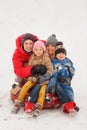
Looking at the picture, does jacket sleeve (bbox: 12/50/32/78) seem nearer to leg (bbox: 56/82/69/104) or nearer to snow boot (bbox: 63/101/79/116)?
leg (bbox: 56/82/69/104)

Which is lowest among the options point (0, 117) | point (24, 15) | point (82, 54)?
point (0, 117)

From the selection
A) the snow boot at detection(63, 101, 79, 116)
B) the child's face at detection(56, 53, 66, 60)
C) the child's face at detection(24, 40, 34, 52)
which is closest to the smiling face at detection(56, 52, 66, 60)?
the child's face at detection(56, 53, 66, 60)

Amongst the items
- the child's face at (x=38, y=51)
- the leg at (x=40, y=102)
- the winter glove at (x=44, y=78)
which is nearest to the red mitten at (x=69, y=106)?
the leg at (x=40, y=102)

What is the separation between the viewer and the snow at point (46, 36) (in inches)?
225

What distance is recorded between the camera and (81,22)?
424 inches

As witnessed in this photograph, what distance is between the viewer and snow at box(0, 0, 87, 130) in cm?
571

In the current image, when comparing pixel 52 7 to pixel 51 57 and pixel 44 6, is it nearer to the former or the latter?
pixel 44 6

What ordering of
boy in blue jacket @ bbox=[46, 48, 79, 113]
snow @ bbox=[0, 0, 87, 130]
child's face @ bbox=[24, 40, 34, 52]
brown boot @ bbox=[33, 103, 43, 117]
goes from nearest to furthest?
snow @ bbox=[0, 0, 87, 130], brown boot @ bbox=[33, 103, 43, 117], boy in blue jacket @ bbox=[46, 48, 79, 113], child's face @ bbox=[24, 40, 34, 52]

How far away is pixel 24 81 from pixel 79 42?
3319 millimetres

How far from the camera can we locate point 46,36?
10070mm

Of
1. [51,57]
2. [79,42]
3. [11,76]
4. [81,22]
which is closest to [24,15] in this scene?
[81,22]

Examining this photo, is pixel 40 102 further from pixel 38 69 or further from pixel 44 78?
pixel 38 69

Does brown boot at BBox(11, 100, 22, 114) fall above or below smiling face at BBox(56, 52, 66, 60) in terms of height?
below

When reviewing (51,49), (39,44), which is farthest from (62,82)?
(39,44)
